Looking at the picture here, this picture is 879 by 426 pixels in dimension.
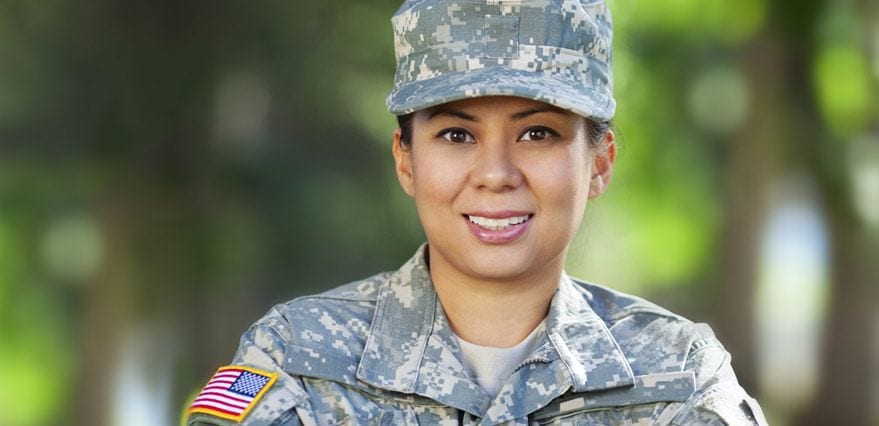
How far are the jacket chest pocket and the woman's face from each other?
0.93 feet

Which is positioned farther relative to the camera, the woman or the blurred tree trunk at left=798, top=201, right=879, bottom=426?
the blurred tree trunk at left=798, top=201, right=879, bottom=426

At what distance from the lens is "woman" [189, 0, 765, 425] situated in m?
3.13

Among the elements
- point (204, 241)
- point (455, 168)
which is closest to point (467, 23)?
point (455, 168)

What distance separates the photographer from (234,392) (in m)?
3.09

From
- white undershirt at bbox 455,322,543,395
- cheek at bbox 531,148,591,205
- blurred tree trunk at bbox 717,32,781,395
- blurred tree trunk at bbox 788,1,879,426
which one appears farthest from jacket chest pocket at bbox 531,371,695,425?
blurred tree trunk at bbox 717,32,781,395

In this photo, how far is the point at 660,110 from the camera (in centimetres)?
1325

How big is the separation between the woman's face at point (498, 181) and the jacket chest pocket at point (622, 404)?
0.93 feet

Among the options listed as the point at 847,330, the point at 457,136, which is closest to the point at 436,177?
the point at 457,136

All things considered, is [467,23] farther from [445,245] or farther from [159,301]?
[159,301]

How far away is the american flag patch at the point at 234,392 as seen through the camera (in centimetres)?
306

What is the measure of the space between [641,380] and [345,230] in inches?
298

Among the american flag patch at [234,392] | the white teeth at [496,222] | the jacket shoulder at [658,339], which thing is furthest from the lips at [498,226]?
the american flag patch at [234,392]

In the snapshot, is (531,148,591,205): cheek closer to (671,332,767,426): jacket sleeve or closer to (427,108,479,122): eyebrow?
(427,108,479,122): eyebrow

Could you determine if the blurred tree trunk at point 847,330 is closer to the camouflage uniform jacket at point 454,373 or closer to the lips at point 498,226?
the camouflage uniform jacket at point 454,373
